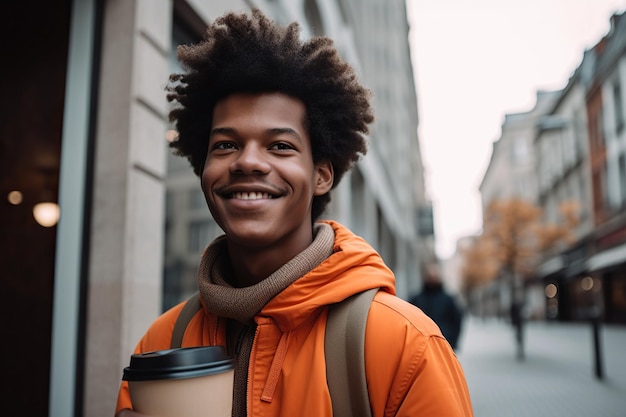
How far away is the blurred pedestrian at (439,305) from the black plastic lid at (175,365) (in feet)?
22.0

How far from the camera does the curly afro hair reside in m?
1.94

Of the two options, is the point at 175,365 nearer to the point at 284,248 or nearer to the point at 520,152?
the point at 284,248

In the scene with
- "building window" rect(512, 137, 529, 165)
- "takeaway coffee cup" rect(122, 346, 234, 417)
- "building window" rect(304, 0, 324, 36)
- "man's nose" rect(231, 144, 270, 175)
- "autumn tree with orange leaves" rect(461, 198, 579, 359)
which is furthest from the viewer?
"building window" rect(512, 137, 529, 165)

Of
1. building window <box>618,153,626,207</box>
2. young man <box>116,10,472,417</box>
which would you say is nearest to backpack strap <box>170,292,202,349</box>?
young man <box>116,10,472,417</box>

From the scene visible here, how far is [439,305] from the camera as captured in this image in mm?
7957

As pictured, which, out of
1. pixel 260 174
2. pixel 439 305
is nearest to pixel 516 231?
pixel 439 305

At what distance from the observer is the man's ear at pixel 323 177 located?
6.91 ft

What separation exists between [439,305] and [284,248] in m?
6.45

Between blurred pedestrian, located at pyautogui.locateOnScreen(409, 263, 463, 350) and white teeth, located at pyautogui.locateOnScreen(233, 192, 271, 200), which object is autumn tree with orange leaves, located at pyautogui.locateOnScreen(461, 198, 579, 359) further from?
white teeth, located at pyautogui.locateOnScreen(233, 192, 271, 200)

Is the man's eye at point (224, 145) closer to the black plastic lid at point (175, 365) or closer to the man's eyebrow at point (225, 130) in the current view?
the man's eyebrow at point (225, 130)

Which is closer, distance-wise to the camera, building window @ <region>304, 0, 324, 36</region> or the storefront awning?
building window @ <region>304, 0, 324, 36</region>

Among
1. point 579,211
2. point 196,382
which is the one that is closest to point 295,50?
point 196,382

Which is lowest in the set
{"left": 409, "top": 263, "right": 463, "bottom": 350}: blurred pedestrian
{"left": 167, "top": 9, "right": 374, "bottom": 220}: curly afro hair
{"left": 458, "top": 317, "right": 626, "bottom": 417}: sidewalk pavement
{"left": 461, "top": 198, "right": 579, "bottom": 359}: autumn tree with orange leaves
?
{"left": 458, "top": 317, "right": 626, "bottom": 417}: sidewalk pavement

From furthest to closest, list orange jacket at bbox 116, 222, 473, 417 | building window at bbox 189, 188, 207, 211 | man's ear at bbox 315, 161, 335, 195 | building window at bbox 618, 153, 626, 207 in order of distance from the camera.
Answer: building window at bbox 618, 153, 626, 207 < building window at bbox 189, 188, 207, 211 < man's ear at bbox 315, 161, 335, 195 < orange jacket at bbox 116, 222, 473, 417
